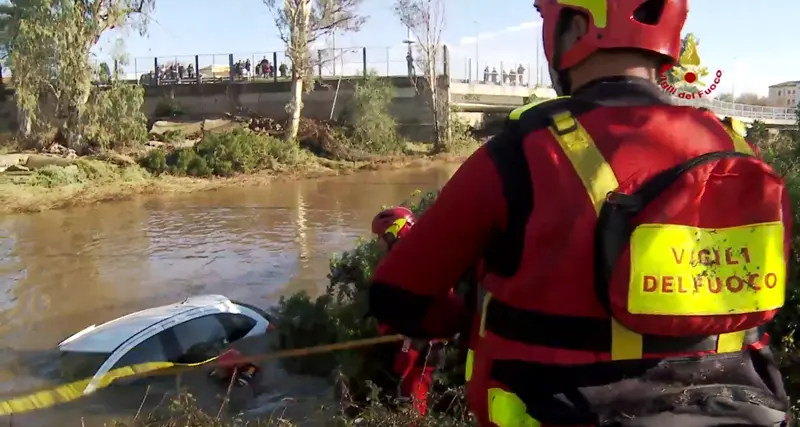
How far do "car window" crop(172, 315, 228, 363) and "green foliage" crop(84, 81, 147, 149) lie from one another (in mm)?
21808

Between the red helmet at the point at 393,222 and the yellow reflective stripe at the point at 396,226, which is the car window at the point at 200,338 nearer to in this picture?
the red helmet at the point at 393,222

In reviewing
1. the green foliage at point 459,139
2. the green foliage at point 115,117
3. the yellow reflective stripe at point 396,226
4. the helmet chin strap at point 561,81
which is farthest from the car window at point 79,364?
the green foliage at point 459,139

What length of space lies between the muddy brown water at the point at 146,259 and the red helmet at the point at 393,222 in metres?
3.14

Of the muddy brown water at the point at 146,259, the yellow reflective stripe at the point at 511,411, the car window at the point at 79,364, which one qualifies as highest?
the yellow reflective stripe at the point at 511,411

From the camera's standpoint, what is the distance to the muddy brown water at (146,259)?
10.4 m

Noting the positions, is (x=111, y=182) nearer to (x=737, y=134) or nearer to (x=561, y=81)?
(x=561, y=81)

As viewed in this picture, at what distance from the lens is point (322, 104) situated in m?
38.5

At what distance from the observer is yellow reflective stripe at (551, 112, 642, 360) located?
1.66 m

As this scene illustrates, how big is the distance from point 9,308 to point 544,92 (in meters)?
37.0

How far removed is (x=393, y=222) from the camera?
6.03 metres

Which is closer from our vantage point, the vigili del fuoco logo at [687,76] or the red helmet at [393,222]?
the vigili del fuoco logo at [687,76]

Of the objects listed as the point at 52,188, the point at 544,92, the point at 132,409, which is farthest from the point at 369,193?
the point at 544,92

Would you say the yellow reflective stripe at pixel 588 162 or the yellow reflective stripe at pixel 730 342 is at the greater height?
the yellow reflective stripe at pixel 588 162

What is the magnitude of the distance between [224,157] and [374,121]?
28.2ft
